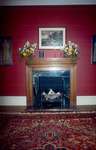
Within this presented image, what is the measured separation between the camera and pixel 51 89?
5613 millimetres

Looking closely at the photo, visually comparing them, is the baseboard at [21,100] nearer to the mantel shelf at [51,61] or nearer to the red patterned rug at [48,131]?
the red patterned rug at [48,131]

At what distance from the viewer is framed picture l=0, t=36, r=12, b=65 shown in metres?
5.57

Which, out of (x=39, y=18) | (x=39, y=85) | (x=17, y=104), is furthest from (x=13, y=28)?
(x=17, y=104)

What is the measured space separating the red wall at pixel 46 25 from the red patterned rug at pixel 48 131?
1120 mm

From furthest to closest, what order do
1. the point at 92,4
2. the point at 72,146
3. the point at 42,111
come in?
the point at 92,4 → the point at 42,111 → the point at 72,146

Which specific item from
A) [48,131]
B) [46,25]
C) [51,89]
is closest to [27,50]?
[46,25]

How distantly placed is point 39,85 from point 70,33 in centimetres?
155

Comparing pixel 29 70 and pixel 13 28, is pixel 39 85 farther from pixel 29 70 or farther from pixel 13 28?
pixel 13 28

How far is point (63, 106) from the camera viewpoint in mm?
5551

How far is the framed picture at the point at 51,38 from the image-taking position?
5.55m

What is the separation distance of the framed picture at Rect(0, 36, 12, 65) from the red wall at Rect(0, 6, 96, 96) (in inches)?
4.3

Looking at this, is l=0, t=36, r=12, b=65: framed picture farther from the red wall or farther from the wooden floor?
the wooden floor

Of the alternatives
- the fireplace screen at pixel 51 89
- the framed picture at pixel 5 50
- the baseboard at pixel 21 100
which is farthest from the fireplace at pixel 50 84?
the framed picture at pixel 5 50

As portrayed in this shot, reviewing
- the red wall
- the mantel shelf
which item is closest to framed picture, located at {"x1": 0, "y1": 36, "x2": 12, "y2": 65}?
the red wall
